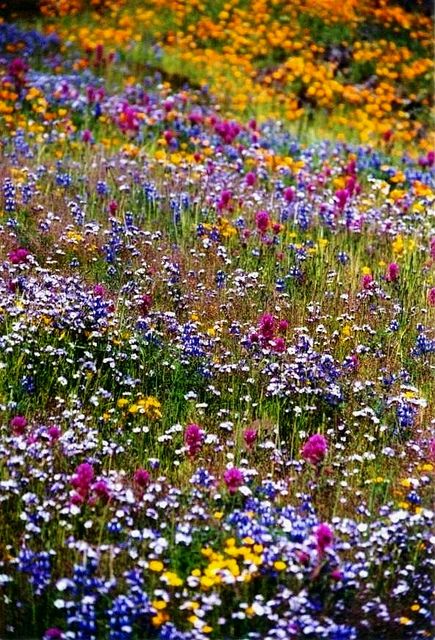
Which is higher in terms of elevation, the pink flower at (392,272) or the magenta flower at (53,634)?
the pink flower at (392,272)

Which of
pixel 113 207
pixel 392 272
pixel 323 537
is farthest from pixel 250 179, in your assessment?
pixel 323 537

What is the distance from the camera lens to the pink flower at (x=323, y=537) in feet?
12.3

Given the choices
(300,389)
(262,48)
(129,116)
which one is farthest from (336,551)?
(262,48)

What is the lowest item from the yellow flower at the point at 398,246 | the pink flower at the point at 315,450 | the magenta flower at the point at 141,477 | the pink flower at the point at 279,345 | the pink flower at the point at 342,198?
the magenta flower at the point at 141,477

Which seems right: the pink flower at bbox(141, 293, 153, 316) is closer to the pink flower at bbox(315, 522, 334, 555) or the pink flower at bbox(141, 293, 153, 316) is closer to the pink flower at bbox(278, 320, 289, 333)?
the pink flower at bbox(278, 320, 289, 333)

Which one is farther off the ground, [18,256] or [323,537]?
[18,256]

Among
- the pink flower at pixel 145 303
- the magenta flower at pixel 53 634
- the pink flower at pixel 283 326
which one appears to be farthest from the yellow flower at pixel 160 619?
the pink flower at pixel 145 303

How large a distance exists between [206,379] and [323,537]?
5.00ft

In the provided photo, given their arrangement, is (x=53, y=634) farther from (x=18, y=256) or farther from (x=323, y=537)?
(x=18, y=256)

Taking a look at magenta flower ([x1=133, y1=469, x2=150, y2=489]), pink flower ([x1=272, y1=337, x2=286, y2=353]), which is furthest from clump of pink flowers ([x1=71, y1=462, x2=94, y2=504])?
pink flower ([x1=272, y1=337, x2=286, y2=353])

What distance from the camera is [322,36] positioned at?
13375 mm

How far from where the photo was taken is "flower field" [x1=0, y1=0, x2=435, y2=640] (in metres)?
3.76

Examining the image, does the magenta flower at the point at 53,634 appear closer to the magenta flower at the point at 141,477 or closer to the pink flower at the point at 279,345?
the magenta flower at the point at 141,477

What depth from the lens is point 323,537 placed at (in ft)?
12.3
